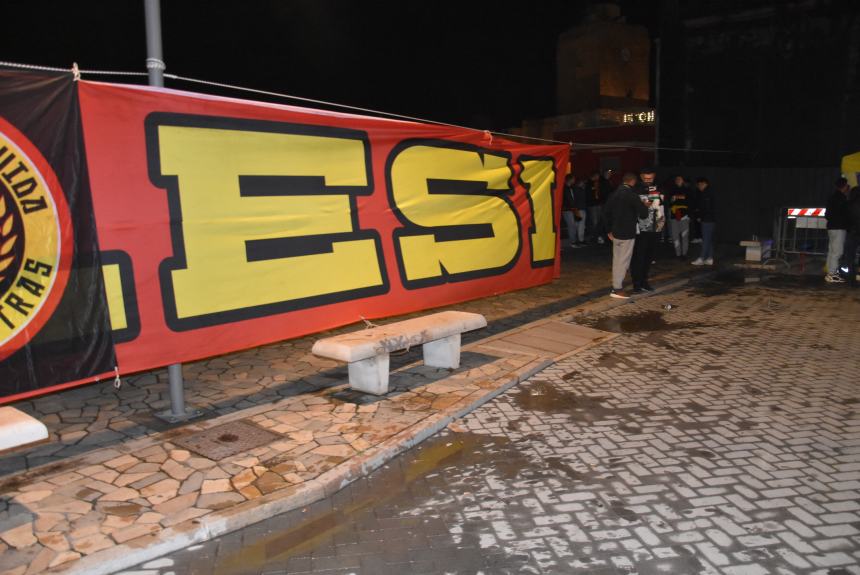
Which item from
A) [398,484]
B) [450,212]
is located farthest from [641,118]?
[398,484]

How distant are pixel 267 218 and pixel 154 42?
1705 mm

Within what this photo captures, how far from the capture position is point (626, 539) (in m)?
3.74

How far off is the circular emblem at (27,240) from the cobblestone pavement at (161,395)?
1185mm

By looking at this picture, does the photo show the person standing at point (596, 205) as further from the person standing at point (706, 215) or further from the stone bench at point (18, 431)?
the stone bench at point (18, 431)

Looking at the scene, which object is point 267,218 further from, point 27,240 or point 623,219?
point 623,219

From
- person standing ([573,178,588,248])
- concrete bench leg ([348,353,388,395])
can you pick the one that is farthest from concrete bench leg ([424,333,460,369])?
person standing ([573,178,588,248])

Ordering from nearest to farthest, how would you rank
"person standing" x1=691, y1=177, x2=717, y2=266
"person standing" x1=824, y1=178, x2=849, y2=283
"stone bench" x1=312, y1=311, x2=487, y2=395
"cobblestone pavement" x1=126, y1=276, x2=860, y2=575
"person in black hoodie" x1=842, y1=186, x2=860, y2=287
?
"cobblestone pavement" x1=126, y1=276, x2=860, y2=575, "stone bench" x1=312, y1=311, x2=487, y2=395, "person in black hoodie" x1=842, y1=186, x2=860, y2=287, "person standing" x1=824, y1=178, x2=849, y2=283, "person standing" x1=691, y1=177, x2=717, y2=266

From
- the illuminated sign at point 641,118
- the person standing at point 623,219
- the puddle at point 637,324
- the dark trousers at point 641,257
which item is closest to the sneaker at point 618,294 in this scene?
the person standing at point 623,219

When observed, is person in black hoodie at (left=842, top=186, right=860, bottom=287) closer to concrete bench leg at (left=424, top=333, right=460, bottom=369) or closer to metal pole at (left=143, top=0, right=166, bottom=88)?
concrete bench leg at (left=424, top=333, right=460, bottom=369)

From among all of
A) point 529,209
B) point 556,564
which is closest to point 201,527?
point 556,564

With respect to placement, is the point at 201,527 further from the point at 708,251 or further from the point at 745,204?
the point at 745,204

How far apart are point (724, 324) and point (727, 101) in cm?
1460

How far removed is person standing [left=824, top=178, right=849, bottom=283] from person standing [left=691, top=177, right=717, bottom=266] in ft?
8.14

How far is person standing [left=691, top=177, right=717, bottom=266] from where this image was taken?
14.1 metres
